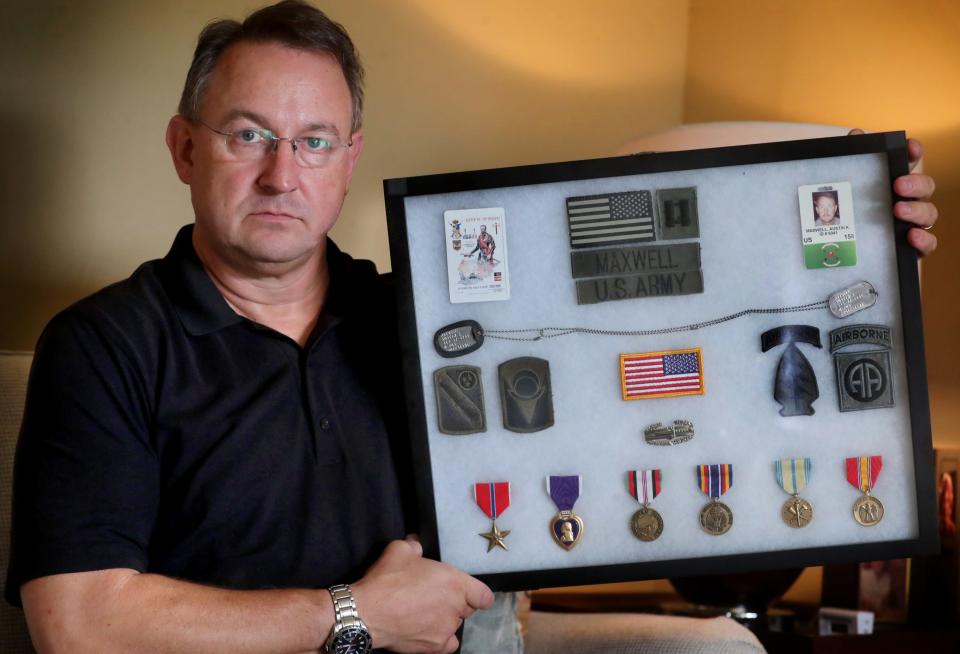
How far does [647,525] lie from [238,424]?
56 cm

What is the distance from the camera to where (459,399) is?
4.49ft

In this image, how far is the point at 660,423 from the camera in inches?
54.1

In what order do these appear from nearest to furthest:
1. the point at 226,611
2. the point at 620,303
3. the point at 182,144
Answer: the point at 226,611, the point at 620,303, the point at 182,144

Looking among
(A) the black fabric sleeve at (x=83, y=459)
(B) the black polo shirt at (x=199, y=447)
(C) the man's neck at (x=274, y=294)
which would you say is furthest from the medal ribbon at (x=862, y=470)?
(A) the black fabric sleeve at (x=83, y=459)

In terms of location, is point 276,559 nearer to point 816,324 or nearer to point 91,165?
point 816,324

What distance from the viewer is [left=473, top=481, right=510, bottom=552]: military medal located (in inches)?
53.7

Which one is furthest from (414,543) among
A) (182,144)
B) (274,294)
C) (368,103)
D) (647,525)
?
(368,103)

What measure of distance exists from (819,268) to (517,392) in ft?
1.42

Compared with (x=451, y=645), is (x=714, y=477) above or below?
above

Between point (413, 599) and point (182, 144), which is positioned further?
point (182, 144)

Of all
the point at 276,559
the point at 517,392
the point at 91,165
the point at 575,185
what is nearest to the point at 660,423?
the point at 517,392

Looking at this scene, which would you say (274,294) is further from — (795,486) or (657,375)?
(795,486)

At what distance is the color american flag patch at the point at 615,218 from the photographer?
1.37 metres

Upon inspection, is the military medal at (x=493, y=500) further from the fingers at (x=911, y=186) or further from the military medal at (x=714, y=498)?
the fingers at (x=911, y=186)
